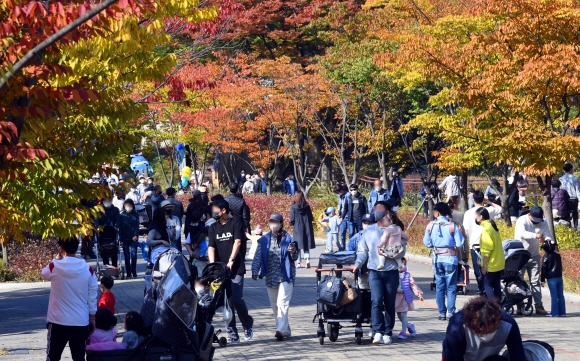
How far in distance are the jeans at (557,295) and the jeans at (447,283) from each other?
5.71 feet

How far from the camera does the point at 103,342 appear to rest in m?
8.64

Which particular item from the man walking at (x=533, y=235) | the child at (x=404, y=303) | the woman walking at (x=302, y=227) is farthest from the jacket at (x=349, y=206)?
the child at (x=404, y=303)

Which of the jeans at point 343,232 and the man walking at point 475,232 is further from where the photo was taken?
the jeans at point 343,232

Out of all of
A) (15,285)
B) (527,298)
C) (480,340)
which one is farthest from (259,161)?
(480,340)

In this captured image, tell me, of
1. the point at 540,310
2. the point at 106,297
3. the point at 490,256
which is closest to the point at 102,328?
the point at 106,297

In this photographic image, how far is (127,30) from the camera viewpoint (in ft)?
28.6

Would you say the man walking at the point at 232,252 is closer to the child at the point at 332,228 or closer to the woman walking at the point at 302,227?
the woman walking at the point at 302,227

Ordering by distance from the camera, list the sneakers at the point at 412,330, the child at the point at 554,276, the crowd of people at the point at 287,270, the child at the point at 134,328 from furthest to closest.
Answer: the child at the point at 554,276, the sneakers at the point at 412,330, the crowd of people at the point at 287,270, the child at the point at 134,328

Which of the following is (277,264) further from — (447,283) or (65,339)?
(65,339)

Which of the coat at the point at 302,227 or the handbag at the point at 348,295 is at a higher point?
the coat at the point at 302,227

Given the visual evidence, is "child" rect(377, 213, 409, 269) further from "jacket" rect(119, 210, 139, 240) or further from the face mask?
"jacket" rect(119, 210, 139, 240)

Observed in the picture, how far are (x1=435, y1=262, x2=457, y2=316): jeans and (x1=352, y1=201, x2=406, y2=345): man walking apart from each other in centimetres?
216

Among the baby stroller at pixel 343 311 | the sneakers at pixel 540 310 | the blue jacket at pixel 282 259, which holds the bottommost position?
the sneakers at pixel 540 310

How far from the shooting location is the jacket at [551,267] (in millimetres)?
14344
